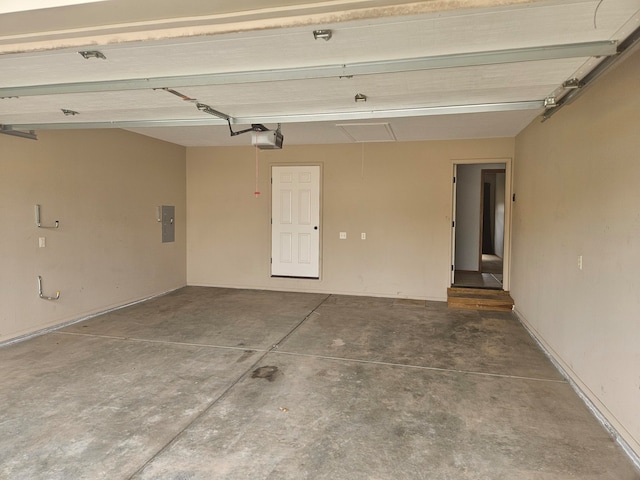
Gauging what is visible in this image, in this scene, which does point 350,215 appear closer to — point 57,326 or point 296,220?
point 296,220

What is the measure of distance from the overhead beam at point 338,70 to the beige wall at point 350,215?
389 centimetres

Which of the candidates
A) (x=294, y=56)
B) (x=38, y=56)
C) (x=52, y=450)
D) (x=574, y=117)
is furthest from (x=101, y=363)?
(x=574, y=117)

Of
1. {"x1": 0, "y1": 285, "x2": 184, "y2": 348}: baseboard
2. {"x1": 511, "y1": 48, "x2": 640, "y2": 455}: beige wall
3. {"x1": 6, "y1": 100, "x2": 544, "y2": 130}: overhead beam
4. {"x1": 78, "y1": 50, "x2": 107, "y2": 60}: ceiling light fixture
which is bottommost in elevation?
{"x1": 0, "y1": 285, "x2": 184, "y2": 348}: baseboard

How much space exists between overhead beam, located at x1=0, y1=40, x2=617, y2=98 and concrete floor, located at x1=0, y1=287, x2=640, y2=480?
2185 millimetres

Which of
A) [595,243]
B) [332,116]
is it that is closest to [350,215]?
[332,116]

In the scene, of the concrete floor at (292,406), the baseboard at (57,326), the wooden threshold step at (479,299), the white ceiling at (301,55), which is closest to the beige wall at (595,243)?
the concrete floor at (292,406)

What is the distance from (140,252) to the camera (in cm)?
582

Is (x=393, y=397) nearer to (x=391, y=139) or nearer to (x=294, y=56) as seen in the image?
(x=294, y=56)

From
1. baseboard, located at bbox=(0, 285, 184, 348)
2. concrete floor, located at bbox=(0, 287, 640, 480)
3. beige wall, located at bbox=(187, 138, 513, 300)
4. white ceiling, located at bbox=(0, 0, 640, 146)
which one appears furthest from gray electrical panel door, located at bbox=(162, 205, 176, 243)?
white ceiling, located at bbox=(0, 0, 640, 146)

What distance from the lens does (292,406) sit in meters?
2.76

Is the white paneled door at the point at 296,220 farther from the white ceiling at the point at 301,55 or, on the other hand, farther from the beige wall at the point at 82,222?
the white ceiling at the point at 301,55

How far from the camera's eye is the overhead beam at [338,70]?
2.07 m

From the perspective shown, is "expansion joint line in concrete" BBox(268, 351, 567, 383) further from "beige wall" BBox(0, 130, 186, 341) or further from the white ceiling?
"beige wall" BBox(0, 130, 186, 341)

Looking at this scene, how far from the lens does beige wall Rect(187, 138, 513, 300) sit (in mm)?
6016
